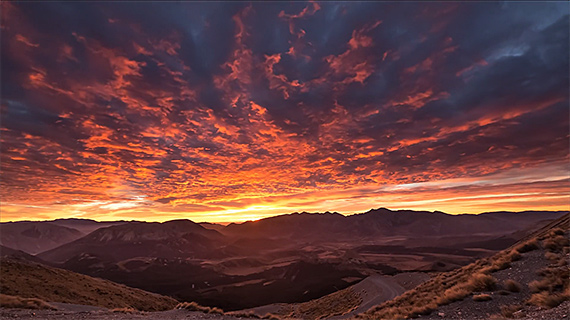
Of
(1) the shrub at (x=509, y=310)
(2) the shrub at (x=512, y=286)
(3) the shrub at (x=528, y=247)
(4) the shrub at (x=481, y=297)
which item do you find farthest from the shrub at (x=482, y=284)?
(3) the shrub at (x=528, y=247)

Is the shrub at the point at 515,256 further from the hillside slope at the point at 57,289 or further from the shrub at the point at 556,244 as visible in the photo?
the hillside slope at the point at 57,289

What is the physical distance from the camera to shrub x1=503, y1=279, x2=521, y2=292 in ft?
42.1

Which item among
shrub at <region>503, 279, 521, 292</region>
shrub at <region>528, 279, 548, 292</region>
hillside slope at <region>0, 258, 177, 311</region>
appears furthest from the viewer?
hillside slope at <region>0, 258, 177, 311</region>

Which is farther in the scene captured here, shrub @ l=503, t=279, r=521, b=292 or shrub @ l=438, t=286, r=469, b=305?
shrub @ l=438, t=286, r=469, b=305

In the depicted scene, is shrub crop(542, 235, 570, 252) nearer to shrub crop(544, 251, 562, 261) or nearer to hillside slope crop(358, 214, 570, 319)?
hillside slope crop(358, 214, 570, 319)

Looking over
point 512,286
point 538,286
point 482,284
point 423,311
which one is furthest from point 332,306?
point 538,286

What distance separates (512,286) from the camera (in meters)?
13.0

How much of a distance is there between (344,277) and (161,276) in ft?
332

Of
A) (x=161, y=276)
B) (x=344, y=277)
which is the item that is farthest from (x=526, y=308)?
(x=161, y=276)

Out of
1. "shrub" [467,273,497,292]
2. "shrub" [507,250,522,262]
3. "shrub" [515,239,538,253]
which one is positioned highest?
"shrub" [515,239,538,253]

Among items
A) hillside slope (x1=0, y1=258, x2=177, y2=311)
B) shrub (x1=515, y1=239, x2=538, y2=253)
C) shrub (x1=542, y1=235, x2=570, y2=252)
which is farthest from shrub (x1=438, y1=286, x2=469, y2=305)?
hillside slope (x1=0, y1=258, x2=177, y2=311)

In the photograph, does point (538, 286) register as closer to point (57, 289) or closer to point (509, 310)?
point (509, 310)

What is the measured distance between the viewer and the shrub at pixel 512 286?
1282cm

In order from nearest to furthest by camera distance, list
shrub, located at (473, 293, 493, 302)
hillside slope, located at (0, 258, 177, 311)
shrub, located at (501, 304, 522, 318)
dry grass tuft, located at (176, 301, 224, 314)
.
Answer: shrub, located at (501, 304, 522, 318)
shrub, located at (473, 293, 493, 302)
dry grass tuft, located at (176, 301, 224, 314)
hillside slope, located at (0, 258, 177, 311)
